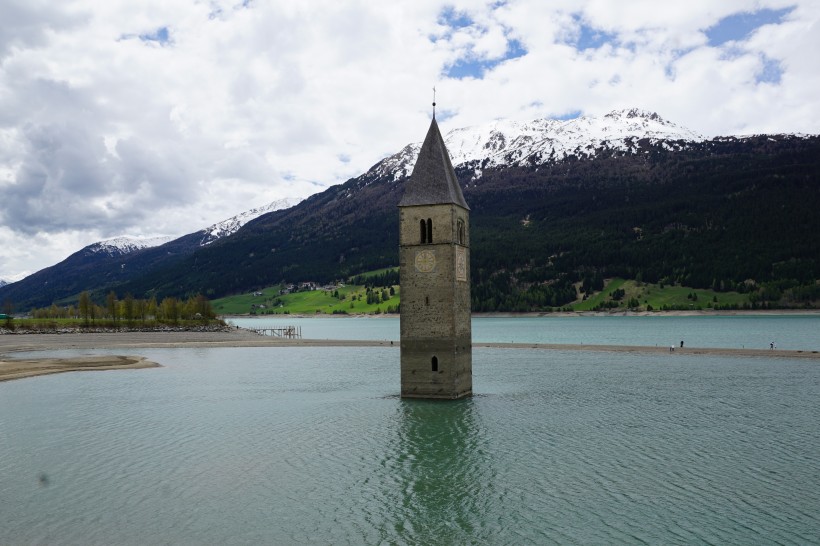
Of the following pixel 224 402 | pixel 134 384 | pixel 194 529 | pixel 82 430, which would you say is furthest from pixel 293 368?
pixel 194 529

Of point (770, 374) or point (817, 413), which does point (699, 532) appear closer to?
point (817, 413)

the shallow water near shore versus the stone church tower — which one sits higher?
the stone church tower

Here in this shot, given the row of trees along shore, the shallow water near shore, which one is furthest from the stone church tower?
the row of trees along shore

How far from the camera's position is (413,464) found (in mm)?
33375

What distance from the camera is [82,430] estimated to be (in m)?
41.8

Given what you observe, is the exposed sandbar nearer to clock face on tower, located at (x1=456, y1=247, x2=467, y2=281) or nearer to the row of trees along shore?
clock face on tower, located at (x1=456, y1=247, x2=467, y2=281)

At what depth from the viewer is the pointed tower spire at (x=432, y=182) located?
159 feet

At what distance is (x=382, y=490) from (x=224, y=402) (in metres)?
28.5

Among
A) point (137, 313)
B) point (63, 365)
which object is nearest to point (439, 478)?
point (63, 365)

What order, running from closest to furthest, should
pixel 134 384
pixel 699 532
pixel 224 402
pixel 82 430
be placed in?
pixel 699 532, pixel 82 430, pixel 224 402, pixel 134 384

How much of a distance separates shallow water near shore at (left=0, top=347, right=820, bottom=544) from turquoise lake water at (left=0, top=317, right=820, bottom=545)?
0.12 m

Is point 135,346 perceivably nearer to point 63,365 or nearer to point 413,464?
point 63,365

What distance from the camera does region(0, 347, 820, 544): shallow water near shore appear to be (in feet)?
79.4

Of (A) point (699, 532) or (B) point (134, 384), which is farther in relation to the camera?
(B) point (134, 384)
